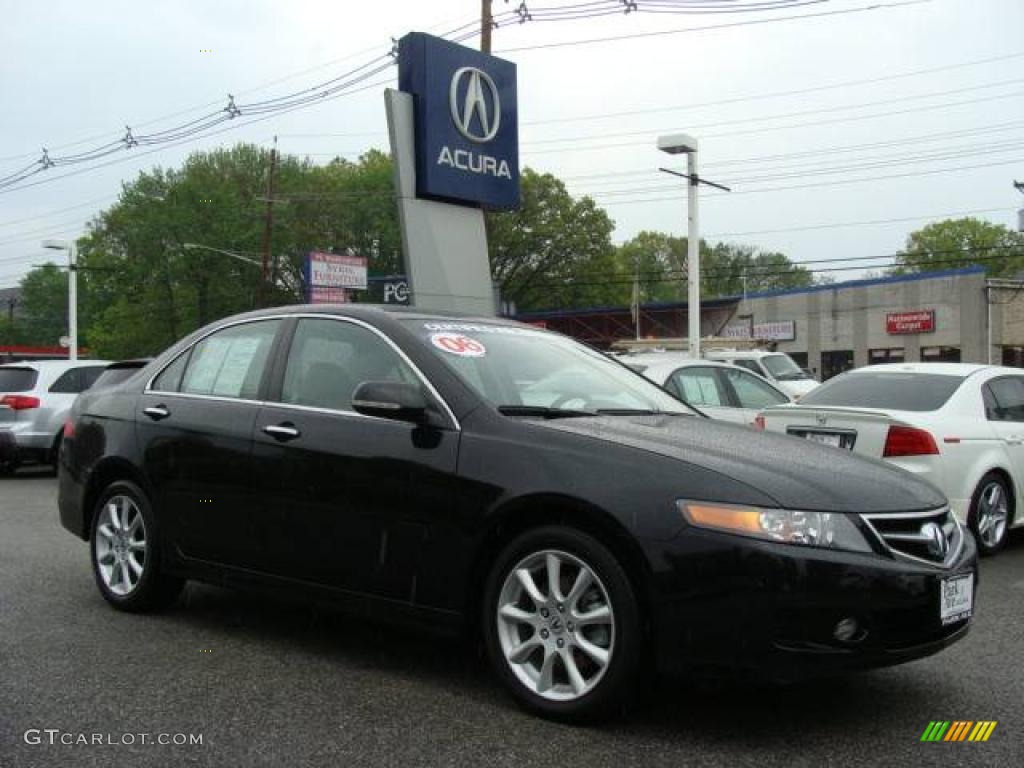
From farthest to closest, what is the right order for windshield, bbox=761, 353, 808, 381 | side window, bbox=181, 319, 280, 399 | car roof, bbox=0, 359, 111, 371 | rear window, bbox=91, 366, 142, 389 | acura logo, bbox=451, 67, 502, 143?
windshield, bbox=761, 353, 808, 381
car roof, bbox=0, 359, 111, 371
acura logo, bbox=451, 67, 502, 143
rear window, bbox=91, 366, 142, 389
side window, bbox=181, 319, 280, 399

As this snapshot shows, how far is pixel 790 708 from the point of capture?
3.84 m

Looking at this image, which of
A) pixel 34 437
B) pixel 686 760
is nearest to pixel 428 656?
pixel 686 760

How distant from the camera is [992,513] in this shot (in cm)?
759

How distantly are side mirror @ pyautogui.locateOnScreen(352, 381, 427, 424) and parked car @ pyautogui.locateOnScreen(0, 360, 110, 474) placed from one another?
425 inches

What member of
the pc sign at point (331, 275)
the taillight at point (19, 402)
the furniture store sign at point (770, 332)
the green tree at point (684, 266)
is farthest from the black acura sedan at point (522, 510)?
the green tree at point (684, 266)

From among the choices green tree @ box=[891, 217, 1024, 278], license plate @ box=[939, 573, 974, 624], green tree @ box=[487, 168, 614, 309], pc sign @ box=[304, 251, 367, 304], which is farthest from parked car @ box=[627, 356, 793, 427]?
green tree @ box=[891, 217, 1024, 278]

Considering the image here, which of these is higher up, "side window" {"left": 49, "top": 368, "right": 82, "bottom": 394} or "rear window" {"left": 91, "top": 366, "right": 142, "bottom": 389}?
"rear window" {"left": 91, "top": 366, "right": 142, "bottom": 389}

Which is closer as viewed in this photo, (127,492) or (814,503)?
(814,503)

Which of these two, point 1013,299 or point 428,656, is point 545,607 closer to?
point 428,656

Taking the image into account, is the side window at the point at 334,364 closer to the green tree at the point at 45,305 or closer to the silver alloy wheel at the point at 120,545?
the silver alloy wheel at the point at 120,545

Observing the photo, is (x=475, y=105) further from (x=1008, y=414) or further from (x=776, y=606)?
(x=776, y=606)

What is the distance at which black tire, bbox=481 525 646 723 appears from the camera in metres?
3.41

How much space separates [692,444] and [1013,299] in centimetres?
4657

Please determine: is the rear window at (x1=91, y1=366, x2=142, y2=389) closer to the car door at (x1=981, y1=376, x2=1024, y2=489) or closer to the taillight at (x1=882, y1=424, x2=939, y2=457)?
the taillight at (x1=882, y1=424, x2=939, y2=457)
